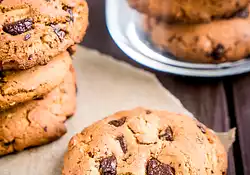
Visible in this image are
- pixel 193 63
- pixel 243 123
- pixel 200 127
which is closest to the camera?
pixel 200 127

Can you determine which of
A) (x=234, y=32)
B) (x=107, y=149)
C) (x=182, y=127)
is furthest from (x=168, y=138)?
(x=234, y=32)

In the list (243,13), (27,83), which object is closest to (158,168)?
(27,83)

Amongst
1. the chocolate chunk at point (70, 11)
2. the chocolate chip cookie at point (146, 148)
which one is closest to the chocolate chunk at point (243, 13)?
the chocolate chip cookie at point (146, 148)

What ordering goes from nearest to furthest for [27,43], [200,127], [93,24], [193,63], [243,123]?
[27,43]
[200,127]
[243,123]
[193,63]
[93,24]

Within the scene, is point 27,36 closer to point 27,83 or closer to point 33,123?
point 27,83

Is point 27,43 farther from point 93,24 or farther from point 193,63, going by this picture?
point 93,24

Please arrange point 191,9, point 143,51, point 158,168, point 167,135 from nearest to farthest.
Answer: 1. point 158,168
2. point 167,135
3. point 191,9
4. point 143,51

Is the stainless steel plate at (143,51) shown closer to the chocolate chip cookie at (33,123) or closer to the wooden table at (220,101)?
the wooden table at (220,101)
